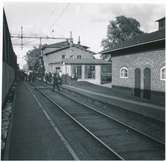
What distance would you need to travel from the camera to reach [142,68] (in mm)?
20594

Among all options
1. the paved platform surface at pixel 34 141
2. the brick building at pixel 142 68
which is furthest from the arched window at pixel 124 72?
the paved platform surface at pixel 34 141

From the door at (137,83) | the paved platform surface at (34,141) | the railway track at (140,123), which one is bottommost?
the paved platform surface at (34,141)

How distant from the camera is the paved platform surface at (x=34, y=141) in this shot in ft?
22.8

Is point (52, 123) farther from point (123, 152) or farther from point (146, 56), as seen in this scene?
point (146, 56)

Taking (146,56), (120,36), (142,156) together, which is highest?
(120,36)

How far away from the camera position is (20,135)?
9008 mm

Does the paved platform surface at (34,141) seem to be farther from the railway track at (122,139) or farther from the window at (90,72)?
the window at (90,72)

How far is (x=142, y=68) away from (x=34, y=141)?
13.9 metres

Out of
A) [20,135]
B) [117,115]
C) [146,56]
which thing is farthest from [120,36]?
[20,135]

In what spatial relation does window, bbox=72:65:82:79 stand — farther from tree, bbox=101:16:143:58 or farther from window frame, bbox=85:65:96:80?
tree, bbox=101:16:143:58

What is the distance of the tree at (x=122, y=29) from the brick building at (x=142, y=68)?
2212 cm

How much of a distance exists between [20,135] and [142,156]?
4163 mm

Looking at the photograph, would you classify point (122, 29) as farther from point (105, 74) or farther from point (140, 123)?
point (140, 123)

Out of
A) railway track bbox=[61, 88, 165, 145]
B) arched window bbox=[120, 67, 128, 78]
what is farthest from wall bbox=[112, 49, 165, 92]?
railway track bbox=[61, 88, 165, 145]
